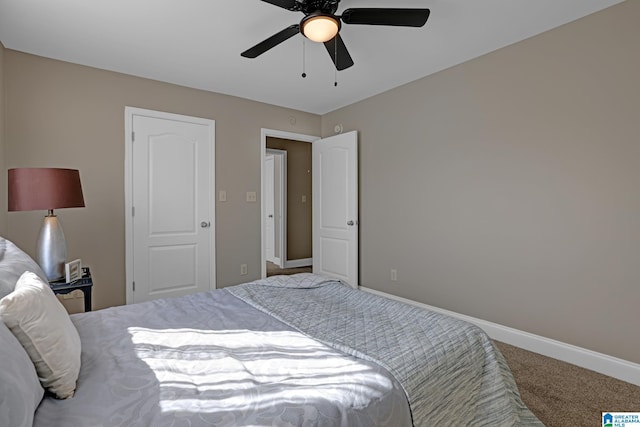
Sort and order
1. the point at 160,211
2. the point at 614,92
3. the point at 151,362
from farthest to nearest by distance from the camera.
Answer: the point at 160,211 < the point at 614,92 < the point at 151,362

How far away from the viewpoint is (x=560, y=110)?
2.51 meters

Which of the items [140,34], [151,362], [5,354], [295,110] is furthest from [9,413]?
[295,110]

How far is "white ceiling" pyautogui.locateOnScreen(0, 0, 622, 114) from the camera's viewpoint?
2260 millimetres

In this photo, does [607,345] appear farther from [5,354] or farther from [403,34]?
[5,354]

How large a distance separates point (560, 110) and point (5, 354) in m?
3.27

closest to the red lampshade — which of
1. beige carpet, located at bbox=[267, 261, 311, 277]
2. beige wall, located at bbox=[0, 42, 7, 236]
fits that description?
beige wall, located at bbox=[0, 42, 7, 236]

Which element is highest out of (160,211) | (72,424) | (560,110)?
(560,110)

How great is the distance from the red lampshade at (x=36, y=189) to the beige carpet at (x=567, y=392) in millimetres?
3171

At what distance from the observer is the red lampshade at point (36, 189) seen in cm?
213

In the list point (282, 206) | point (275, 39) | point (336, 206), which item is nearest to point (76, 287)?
point (275, 39)

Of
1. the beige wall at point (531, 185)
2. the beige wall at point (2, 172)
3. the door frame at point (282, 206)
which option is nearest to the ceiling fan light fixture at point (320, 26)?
the beige wall at point (531, 185)

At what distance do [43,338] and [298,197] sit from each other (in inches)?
213

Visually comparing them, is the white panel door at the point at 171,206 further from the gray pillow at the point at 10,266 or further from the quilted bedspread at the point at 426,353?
the quilted bedspread at the point at 426,353

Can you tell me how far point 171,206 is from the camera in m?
3.59
